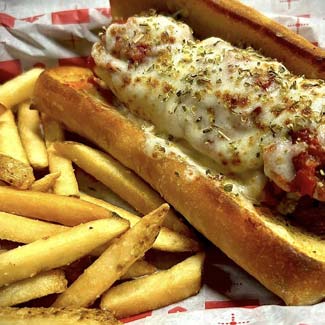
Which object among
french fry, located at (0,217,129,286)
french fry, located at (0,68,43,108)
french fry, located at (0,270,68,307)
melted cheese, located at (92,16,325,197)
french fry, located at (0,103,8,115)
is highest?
melted cheese, located at (92,16,325,197)

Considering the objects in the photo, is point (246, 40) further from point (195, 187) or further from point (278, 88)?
point (195, 187)

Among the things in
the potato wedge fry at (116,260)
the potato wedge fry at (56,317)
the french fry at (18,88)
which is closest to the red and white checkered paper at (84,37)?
the french fry at (18,88)

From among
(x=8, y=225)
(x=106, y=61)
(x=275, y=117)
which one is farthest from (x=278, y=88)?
(x=8, y=225)

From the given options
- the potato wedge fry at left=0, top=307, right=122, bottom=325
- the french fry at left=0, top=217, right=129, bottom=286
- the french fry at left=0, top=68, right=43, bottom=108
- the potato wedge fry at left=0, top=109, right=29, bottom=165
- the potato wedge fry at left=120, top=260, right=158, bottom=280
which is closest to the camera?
the potato wedge fry at left=0, top=307, right=122, bottom=325

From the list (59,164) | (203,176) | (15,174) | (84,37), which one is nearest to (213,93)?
(203,176)

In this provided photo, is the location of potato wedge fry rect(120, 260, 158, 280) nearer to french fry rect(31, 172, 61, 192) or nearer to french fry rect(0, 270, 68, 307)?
french fry rect(0, 270, 68, 307)

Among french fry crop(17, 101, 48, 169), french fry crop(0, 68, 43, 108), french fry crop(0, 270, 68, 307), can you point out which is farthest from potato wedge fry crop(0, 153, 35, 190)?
french fry crop(0, 68, 43, 108)

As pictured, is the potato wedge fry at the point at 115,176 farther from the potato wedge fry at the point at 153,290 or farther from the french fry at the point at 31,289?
the french fry at the point at 31,289
